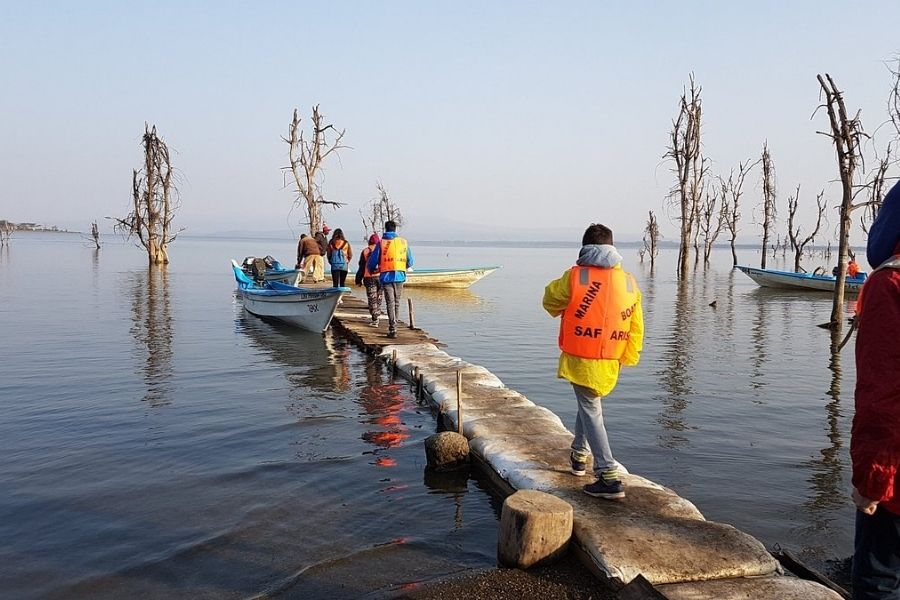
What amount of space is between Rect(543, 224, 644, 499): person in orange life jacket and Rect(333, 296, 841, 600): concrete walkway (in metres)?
0.37

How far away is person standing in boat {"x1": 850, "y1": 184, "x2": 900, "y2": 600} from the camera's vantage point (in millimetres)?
2480

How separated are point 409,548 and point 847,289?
1175 inches

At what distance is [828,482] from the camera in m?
7.09

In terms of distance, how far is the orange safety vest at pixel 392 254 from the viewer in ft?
42.8

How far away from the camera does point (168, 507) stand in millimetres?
6289

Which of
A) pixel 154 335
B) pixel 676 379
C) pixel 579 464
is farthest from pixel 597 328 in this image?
pixel 154 335

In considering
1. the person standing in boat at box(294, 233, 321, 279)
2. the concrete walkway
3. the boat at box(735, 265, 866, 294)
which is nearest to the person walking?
the person standing in boat at box(294, 233, 321, 279)

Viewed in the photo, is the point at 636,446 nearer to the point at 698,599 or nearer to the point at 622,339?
the point at 622,339

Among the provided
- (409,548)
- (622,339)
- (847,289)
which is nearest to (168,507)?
(409,548)

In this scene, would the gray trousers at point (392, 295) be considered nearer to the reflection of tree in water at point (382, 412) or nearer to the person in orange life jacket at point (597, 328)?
the reflection of tree in water at point (382, 412)

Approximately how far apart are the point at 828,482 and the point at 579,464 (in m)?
3.31

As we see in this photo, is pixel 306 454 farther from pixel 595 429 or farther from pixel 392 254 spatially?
pixel 392 254

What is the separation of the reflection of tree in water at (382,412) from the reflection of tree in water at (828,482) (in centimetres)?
435

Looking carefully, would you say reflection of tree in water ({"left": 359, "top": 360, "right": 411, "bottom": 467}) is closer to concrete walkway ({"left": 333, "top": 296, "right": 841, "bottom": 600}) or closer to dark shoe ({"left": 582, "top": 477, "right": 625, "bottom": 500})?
concrete walkway ({"left": 333, "top": 296, "right": 841, "bottom": 600})
